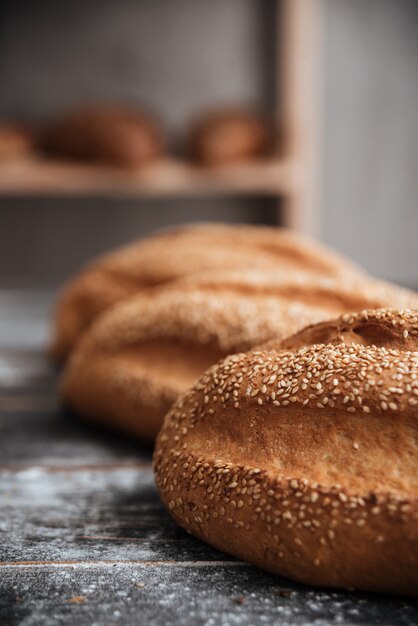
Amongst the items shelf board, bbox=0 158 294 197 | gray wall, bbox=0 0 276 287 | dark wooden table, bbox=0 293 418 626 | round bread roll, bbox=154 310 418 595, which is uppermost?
gray wall, bbox=0 0 276 287

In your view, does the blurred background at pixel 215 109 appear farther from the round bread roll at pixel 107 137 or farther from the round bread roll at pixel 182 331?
the round bread roll at pixel 182 331

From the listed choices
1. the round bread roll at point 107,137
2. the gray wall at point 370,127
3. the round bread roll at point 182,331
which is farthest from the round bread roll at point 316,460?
the gray wall at point 370,127

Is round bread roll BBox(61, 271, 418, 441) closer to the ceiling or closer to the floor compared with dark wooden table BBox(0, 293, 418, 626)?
closer to the ceiling

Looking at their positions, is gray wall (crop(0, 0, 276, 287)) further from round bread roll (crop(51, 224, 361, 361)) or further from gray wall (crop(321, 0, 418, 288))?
round bread roll (crop(51, 224, 361, 361))

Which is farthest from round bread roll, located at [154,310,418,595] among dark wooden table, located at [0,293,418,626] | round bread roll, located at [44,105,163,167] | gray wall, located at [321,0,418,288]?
gray wall, located at [321,0,418,288]

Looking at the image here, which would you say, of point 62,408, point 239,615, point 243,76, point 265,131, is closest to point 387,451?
point 239,615

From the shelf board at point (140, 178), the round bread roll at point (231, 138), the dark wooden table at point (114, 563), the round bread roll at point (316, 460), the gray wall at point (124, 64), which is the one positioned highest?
the gray wall at point (124, 64)
